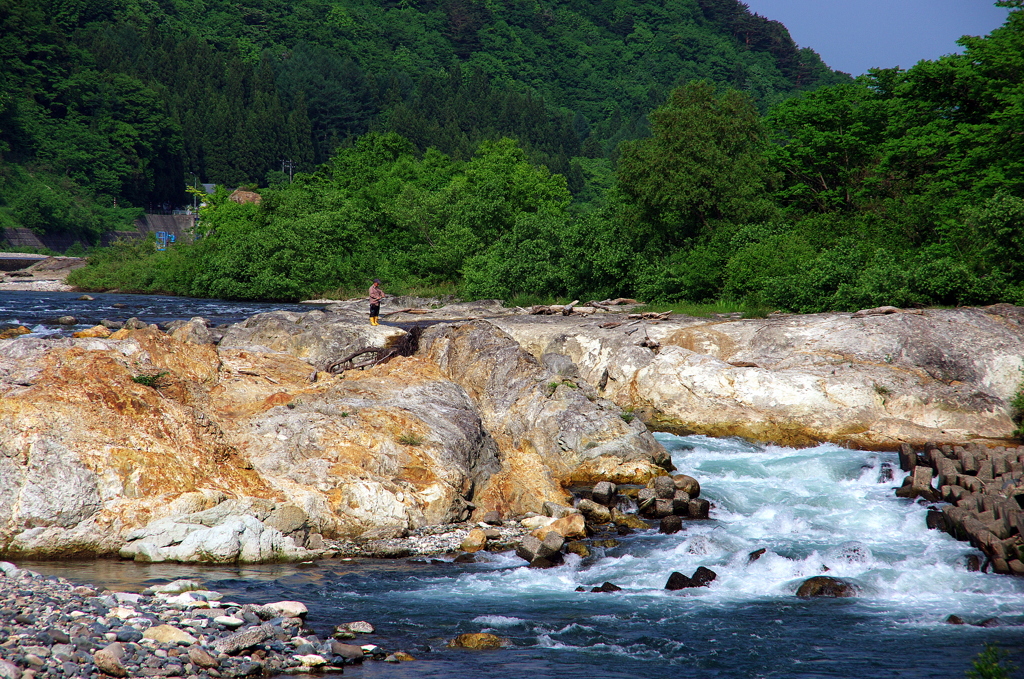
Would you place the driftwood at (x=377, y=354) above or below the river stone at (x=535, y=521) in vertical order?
above

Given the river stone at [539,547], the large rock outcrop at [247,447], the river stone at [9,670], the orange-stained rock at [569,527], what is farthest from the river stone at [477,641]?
the river stone at [9,670]

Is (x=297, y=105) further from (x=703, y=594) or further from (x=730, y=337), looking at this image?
(x=703, y=594)

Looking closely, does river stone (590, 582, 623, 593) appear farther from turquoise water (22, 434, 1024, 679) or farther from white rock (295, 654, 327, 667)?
white rock (295, 654, 327, 667)

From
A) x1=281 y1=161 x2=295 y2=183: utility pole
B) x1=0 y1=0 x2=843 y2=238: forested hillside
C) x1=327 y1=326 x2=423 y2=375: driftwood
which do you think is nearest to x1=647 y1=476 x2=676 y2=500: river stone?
x1=327 y1=326 x2=423 y2=375: driftwood

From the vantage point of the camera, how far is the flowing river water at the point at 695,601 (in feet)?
41.4

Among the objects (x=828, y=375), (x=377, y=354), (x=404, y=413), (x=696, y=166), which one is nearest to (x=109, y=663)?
(x=404, y=413)

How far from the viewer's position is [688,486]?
21.0 meters

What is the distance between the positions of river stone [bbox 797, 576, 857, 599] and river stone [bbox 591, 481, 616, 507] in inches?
214

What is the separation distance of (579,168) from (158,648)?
15814 cm

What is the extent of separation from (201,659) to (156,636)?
849 millimetres

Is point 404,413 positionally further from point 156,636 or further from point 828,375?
point 828,375

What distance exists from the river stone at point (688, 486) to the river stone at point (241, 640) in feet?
37.0

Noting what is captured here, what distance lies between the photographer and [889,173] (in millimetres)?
44906

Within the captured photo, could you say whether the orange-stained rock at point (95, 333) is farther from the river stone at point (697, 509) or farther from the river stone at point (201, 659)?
the river stone at point (697, 509)
